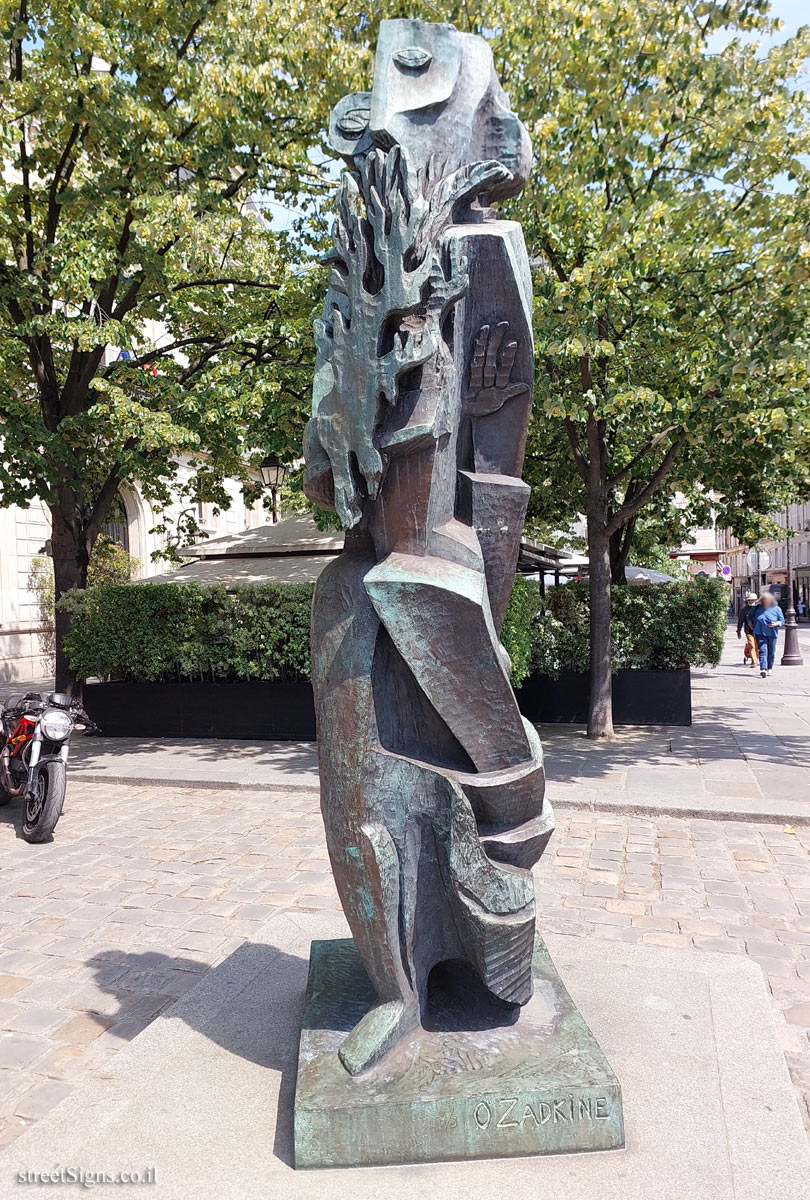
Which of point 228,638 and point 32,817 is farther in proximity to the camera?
point 228,638

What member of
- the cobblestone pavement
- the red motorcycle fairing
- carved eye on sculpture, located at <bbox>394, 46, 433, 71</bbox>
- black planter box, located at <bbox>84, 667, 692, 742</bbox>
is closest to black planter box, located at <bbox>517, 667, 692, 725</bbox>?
black planter box, located at <bbox>84, 667, 692, 742</bbox>

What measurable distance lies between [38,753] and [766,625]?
1563cm

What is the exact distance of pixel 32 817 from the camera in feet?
23.4

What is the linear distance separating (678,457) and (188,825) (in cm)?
726

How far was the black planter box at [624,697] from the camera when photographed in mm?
12102

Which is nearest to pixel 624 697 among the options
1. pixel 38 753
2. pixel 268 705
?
pixel 268 705

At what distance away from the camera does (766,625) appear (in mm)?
18578

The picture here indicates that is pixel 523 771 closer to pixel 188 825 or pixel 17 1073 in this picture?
pixel 17 1073

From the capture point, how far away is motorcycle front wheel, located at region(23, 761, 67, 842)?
702 cm

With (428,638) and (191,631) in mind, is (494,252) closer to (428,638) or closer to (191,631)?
(428,638)

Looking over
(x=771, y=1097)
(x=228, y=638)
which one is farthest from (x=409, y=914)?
(x=228, y=638)

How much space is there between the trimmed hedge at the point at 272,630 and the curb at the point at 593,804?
245cm
